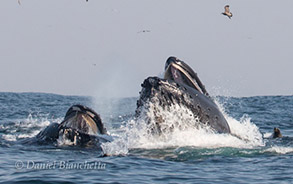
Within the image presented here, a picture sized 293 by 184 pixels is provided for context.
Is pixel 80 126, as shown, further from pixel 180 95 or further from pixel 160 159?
pixel 160 159

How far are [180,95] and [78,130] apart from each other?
2.43m

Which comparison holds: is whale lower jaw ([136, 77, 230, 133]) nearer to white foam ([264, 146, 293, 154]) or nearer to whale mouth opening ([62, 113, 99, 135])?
white foam ([264, 146, 293, 154])

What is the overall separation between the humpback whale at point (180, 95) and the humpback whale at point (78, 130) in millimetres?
1264

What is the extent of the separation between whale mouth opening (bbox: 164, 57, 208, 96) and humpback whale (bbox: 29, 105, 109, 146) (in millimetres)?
2036

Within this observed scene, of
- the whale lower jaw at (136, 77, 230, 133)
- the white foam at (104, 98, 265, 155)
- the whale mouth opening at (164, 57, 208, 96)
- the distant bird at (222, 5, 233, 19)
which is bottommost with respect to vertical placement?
the white foam at (104, 98, 265, 155)

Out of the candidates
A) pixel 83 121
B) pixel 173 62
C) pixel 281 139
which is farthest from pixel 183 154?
pixel 281 139

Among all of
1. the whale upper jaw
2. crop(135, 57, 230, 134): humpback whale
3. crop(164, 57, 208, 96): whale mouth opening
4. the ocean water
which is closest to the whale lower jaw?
crop(135, 57, 230, 134): humpback whale

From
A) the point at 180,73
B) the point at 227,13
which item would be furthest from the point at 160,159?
the point at 227,13

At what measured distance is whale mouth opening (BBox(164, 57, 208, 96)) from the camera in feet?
41.9

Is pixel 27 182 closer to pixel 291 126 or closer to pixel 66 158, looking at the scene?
pixel 66 158

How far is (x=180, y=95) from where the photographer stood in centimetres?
1238

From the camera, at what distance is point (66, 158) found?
37.9 ft

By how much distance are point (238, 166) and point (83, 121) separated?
426 cm

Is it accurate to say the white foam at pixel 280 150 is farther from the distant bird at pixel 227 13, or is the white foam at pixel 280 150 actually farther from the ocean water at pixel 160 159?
the distant bird at pixel 227 13
